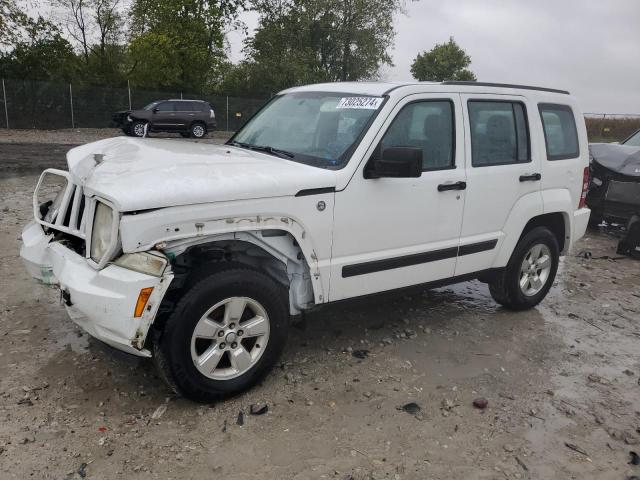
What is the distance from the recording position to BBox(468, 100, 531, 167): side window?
430 centimetres

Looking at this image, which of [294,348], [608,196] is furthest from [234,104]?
[294,348]

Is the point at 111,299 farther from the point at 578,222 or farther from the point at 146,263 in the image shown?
the point at 578,222

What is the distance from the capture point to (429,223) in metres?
4.02

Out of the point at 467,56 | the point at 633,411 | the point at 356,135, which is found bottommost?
the point at 633,411

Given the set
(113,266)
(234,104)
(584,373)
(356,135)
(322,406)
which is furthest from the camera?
(234,104)

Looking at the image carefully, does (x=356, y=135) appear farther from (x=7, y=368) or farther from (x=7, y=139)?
(x=7, y=139)

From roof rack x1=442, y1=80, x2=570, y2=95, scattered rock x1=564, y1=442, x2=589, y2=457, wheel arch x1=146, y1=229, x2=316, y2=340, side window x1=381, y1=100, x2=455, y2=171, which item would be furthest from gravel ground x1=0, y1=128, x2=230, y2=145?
scattered rock x1=564, y1=442, x2=589, y2=457

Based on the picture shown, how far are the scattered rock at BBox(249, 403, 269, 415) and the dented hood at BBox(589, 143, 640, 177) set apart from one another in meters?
6.82

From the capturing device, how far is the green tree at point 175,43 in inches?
1232

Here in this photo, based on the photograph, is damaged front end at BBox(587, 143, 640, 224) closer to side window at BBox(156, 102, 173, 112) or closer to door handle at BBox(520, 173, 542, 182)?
door handle at BBox(520, 173, 542, 182)

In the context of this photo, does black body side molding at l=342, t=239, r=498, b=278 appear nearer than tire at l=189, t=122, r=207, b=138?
Yes

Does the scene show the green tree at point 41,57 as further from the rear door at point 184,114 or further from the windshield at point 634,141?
the windshield at point 634,141

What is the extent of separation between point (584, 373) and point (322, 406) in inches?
79.6

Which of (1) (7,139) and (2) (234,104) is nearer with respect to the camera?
(1) (7,139)
